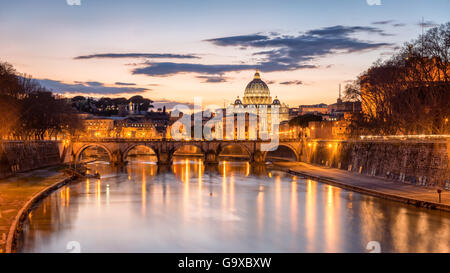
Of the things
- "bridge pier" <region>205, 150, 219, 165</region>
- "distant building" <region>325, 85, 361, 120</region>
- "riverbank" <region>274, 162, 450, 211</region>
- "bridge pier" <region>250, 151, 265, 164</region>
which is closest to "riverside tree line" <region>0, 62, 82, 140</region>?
"bridge pier" <region>205, 150, 219, 165</region>

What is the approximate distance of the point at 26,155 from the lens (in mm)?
64438

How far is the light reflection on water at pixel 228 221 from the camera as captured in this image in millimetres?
27438

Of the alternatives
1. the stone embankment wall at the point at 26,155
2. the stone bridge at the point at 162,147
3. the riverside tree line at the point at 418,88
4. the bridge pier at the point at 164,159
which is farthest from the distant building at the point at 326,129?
the stone embankment wall at the point at 26,155

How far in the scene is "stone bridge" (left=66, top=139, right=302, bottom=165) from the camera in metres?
85.5

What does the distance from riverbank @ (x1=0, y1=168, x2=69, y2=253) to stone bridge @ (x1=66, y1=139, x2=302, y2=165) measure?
87.6 feet

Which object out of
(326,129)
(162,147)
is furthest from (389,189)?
(326,129)

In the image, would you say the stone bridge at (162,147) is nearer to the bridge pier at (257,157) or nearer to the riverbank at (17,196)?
the bridge pier at (257,157)

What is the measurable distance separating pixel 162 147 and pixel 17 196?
165 feet

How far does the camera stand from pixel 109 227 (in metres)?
32.2

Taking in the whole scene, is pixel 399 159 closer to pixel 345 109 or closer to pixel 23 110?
pixel 23 110

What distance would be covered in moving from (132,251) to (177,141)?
61954 mm
